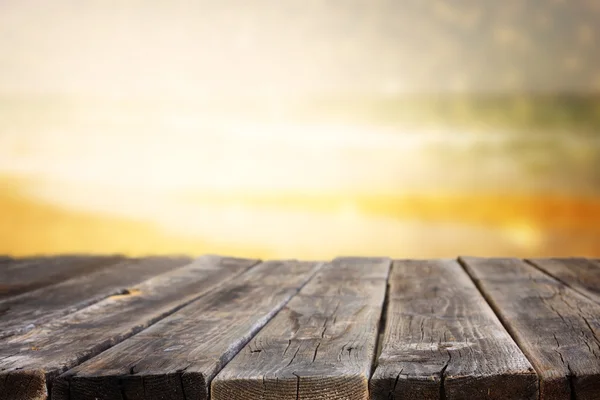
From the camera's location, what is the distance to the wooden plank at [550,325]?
1.07 metres

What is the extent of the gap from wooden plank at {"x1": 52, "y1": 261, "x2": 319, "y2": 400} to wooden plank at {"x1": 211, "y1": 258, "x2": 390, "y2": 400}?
0.11ft

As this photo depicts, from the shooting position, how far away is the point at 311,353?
119cm

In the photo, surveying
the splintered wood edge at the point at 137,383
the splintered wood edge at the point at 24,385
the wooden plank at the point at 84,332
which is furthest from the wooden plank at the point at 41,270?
the splintered wood edge at the point at 137,383

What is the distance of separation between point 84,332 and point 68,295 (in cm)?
52

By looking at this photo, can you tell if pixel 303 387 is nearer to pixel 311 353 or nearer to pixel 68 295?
pixel 311 353

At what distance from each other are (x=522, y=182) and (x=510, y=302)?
12.8 ft

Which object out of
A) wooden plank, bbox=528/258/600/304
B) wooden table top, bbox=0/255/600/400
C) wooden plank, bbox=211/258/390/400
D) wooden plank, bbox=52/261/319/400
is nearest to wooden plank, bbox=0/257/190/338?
wooden table top, bbox=0/255/600/400

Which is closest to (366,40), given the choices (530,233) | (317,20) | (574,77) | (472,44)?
(317,20)

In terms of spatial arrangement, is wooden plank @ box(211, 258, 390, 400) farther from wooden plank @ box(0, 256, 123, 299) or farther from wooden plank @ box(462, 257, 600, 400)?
wooden plank @ box(0, 256, 123, 299)

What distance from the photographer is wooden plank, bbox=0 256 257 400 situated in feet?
3.68

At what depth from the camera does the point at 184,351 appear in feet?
3.98

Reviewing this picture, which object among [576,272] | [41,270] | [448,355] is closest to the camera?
[448,355]

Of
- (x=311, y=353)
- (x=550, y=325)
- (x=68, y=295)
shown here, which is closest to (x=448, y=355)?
(x=311, y=353)

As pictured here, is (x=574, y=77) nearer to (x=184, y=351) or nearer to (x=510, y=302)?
(x=510, y=302)
